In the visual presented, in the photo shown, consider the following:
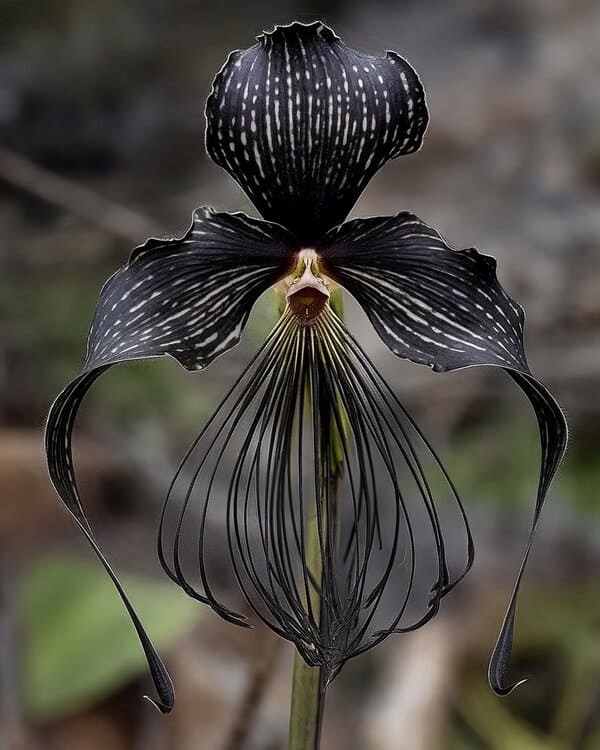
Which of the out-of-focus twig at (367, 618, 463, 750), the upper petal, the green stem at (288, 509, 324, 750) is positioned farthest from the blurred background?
the green stem at (288, 509, 324, 750)

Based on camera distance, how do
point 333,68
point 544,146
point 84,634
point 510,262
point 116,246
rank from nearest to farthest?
1. point 333,68
2. point 84,634
3. point 116,246
4. point 510,262
5. point 544,146

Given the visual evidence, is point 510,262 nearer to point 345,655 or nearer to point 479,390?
point 479,390

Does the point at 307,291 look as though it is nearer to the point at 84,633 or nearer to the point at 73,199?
the point at 84,633

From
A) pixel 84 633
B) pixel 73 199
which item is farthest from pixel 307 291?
pixel 73 199

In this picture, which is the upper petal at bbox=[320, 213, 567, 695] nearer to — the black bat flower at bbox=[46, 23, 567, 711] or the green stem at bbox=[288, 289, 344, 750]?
the black bat flower at bbox=[46, 23, 567, 711]

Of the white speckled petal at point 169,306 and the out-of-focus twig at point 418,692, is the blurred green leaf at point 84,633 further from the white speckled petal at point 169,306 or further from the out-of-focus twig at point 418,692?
the white speckled petal at point 169,306

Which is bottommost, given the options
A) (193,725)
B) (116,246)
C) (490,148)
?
(193,725)

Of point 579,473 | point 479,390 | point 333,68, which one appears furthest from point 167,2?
point 333,68
